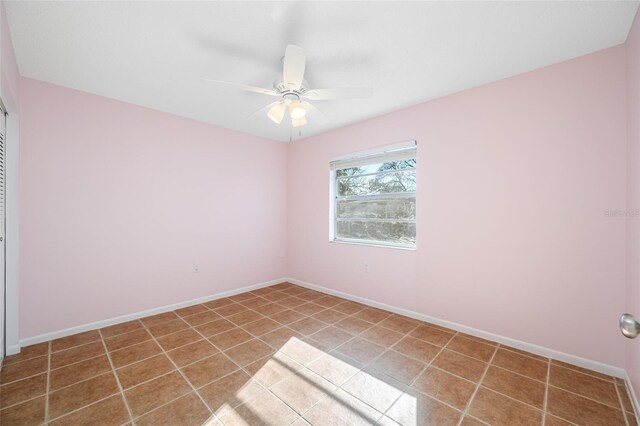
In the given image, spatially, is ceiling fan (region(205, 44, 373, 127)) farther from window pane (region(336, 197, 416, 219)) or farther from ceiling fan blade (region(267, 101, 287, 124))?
→ window pane (region(336, 197, 416, 219))

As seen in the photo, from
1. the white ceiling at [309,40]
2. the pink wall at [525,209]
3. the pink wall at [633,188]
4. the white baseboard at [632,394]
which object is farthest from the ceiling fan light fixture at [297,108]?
the white baseboard at [632,394]

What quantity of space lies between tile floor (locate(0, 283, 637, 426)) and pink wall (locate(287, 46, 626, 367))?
0.35 meters

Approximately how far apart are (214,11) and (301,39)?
58 cm

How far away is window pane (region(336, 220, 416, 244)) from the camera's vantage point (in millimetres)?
3346

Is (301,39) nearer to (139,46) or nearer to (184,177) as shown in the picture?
(139,46)

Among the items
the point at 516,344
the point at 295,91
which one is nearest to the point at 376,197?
the point at 295,91

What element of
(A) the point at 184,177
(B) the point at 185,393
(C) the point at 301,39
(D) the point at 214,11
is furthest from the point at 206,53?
(B) the point at 185,393

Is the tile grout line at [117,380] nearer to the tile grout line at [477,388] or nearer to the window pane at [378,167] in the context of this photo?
the tile grout line at [477,388]

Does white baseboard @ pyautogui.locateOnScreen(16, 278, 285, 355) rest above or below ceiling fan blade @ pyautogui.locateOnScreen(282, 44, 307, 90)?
below

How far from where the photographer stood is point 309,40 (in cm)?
192

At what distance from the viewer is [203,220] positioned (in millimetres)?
3656

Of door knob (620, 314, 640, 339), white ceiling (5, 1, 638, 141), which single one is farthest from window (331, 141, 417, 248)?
door knob (620, 314, 640, 339)

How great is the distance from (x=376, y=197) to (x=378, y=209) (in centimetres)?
17

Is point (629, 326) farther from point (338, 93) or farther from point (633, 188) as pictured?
point (338, 93)
